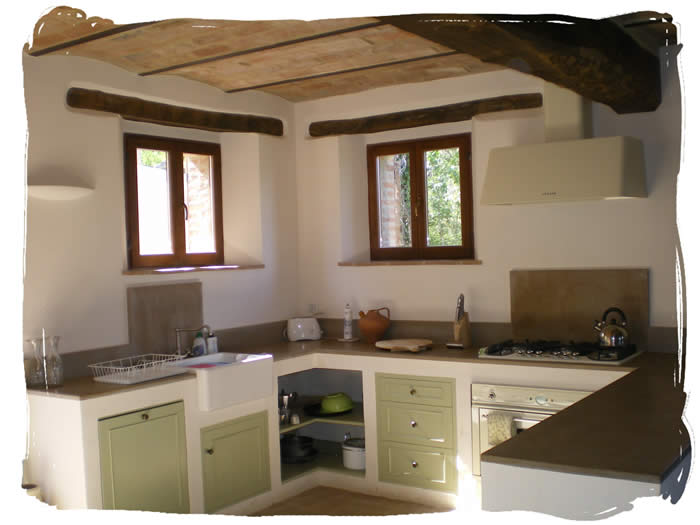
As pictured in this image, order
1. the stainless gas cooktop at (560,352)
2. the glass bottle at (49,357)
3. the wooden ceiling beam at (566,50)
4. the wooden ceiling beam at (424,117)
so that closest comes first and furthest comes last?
1. the wooden ceiling beam at (566,50)
2. the glass bottle at (49,357)
3. the stainless gas cooktop at (560,352)
4. the wooden ceiling beam at (424,117)

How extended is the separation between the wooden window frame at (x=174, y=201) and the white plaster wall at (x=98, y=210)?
57 mm

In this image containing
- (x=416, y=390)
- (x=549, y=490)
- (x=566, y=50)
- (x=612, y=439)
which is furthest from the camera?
(x=416, y=390)

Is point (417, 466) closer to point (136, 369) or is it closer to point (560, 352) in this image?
point (560, 352)

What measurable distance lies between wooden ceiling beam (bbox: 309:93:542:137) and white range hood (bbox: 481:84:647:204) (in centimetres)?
26

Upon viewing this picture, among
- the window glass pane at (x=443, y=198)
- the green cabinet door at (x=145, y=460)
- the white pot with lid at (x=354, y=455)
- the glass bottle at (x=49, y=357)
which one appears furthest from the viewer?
the window glass pane at (x=443, y=198)

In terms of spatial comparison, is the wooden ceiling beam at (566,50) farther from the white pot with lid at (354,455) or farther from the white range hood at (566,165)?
the white pot with lid at (354,455)

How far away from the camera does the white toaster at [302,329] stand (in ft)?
13.2

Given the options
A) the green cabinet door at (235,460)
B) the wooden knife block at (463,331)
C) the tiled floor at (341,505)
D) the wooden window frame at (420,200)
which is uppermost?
the wooden window frame at (420,200)

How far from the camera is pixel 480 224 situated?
362 centimetres

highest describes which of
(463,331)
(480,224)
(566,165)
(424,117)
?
(424,117)

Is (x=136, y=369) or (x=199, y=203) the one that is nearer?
(x=136, y=369)

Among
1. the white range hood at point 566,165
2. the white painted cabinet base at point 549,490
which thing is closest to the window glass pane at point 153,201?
the white range hood at point 566,165

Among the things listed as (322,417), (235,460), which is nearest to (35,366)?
(235,460)

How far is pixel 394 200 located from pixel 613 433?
277cm
